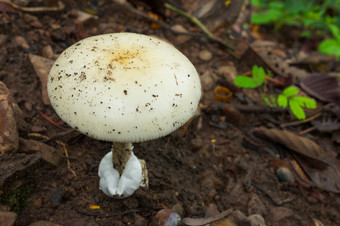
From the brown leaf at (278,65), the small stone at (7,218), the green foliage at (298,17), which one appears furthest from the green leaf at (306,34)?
the small stone at (7,218)

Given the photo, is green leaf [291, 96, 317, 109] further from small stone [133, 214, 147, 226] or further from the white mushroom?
small stone [133, 214, 147, 226]

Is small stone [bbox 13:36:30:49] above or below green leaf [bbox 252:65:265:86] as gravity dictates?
below

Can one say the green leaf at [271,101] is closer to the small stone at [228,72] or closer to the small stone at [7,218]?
the small stone at [228,72]

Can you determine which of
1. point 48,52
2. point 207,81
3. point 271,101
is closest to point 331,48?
point 271,101

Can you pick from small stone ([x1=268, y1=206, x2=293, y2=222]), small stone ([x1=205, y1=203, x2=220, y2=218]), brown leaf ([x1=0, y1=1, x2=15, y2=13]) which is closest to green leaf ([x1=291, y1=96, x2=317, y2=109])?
small stone ([x1=268, y1=206, x2=293, y2=222])

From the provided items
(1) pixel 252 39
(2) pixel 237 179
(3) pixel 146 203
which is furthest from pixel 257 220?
(1) pixel 252 39
